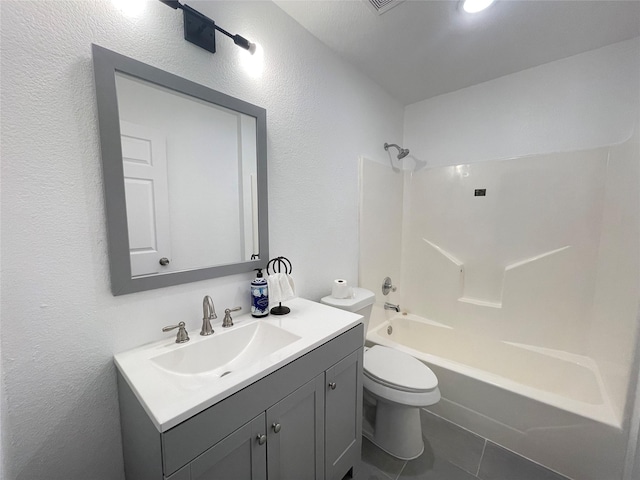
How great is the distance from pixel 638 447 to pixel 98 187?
2.39 meters

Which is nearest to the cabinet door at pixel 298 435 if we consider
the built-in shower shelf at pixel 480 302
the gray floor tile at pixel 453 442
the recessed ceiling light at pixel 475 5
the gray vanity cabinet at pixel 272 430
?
the gray vanity cabinet at pixel 272 430

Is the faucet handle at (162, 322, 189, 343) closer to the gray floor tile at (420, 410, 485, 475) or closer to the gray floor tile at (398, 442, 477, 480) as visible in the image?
the gray floor tile at (398, 442, 477, 480)

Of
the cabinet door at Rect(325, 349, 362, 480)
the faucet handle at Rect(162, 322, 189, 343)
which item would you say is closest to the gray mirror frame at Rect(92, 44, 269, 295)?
the faucet handle at Rect(162, 322, 189, 343)

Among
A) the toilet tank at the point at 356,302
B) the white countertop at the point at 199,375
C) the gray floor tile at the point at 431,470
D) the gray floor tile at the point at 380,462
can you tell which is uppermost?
the white countertop at the point at 199,375

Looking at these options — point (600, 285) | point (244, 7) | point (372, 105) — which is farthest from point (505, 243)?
point (244, 7)

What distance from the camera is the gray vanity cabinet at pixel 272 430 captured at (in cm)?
67

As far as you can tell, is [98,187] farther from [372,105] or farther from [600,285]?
[600,285]

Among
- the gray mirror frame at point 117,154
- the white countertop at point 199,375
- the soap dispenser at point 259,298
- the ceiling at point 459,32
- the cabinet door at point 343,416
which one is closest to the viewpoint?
the white countertop at point 199,375

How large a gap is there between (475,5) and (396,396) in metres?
2.07

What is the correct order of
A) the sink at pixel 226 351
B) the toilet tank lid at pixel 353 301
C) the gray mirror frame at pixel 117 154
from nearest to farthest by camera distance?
the gray mirror frame at pixel 117 154 → the sink at pixel 226 351 → the toilet tank lid at pixel 353 301

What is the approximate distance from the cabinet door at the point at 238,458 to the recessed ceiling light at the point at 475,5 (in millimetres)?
2027

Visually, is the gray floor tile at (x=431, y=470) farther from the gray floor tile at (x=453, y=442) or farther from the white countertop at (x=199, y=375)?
the white countertop at (x=199, y=375)

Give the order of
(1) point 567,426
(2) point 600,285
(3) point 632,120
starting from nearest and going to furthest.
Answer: (1) point 567,426, (3) point 632,120, (2) point 600,285

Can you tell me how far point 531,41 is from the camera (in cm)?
159
